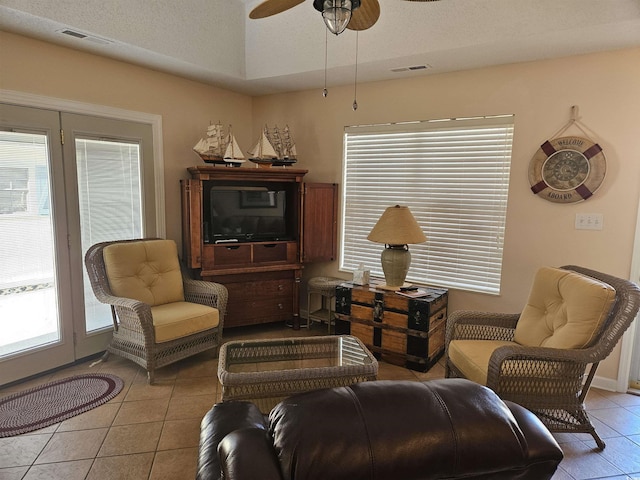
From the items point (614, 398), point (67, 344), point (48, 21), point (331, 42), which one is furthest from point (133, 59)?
point (614, 398)

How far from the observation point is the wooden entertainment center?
12.1 feet

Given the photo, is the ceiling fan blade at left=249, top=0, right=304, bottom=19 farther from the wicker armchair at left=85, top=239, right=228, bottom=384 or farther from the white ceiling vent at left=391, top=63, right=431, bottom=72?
the wicker armchair at left=85, top=239, right=228, bottom=384

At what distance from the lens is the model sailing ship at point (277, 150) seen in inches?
156

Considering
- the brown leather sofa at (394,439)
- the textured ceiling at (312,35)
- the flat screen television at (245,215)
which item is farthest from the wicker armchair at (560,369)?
the flat screen television at (245,215)

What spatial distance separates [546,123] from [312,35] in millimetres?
2029

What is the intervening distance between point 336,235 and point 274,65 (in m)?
1.74

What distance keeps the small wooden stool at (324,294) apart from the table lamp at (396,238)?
65cm

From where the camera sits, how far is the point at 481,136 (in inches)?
133

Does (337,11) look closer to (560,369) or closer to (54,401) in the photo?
(560,369)

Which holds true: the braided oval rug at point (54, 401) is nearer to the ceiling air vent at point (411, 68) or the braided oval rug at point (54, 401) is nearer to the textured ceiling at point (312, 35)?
the textured ceiling at point (312, 35)

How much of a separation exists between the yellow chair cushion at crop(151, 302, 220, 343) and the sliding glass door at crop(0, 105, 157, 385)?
686 mm

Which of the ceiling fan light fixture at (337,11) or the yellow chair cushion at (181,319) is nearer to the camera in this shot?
the ceiling fan light fixture at (337,11)

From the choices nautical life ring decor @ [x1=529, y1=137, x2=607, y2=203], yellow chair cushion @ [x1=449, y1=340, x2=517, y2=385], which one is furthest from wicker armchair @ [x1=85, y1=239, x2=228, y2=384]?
nautical life ring decor @ [x1=529, y1=137, x2=607, y2=203]

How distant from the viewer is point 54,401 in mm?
2695
